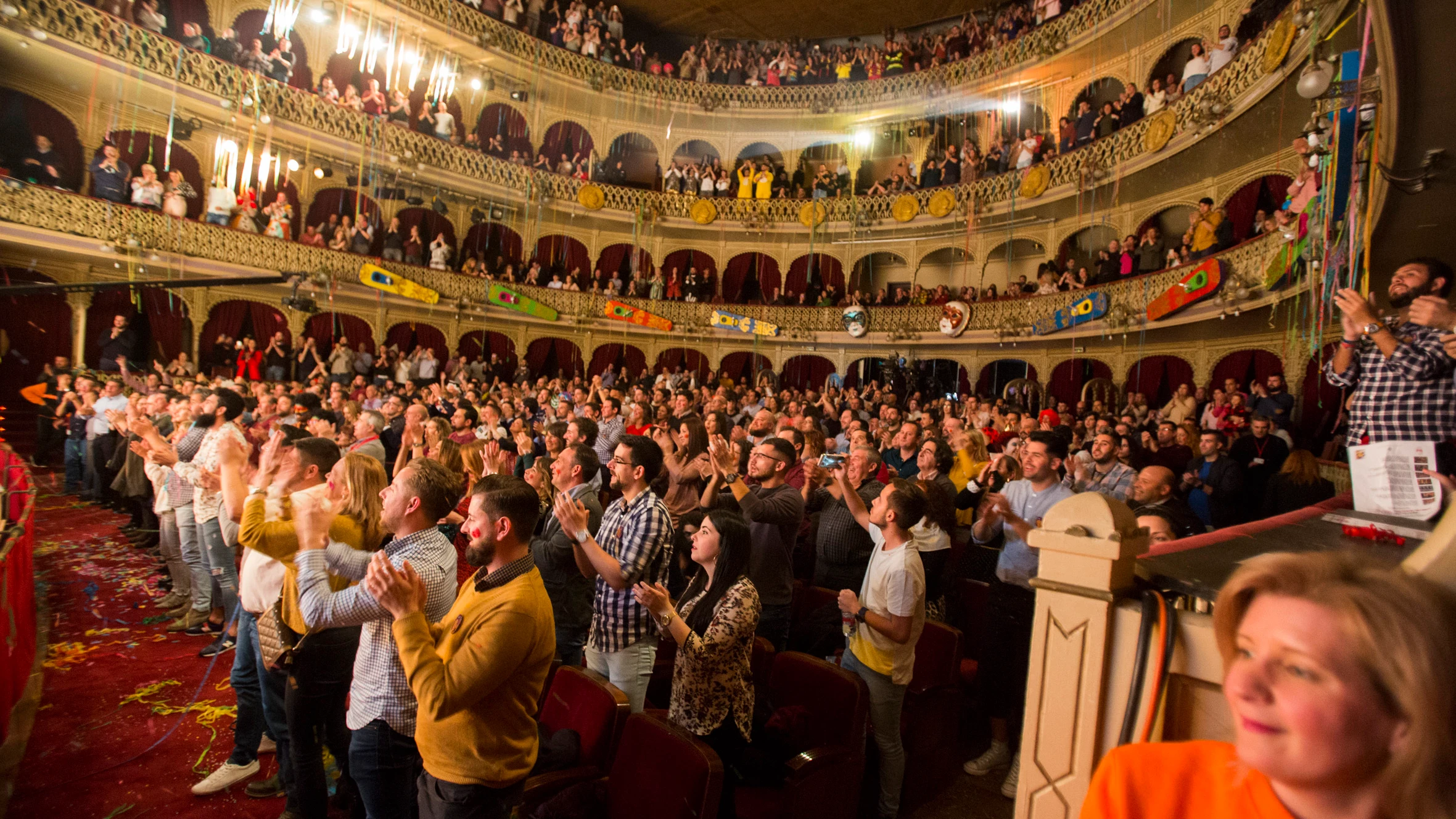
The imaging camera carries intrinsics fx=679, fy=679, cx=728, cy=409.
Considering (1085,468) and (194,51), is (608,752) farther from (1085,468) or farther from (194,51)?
(194,51)

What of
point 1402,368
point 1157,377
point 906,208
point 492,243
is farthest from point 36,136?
point 1157,377

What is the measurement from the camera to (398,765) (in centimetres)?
204

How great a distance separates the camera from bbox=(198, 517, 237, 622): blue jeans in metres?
3.93

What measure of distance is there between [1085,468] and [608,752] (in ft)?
13.2

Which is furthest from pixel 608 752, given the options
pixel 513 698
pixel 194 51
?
pixel 194 51

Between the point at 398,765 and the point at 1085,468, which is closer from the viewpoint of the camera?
the point at 398,765

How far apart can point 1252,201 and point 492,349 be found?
16.1 meters

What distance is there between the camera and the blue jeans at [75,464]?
8750 millimetres

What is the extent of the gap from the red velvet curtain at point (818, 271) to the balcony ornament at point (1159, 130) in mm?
8054

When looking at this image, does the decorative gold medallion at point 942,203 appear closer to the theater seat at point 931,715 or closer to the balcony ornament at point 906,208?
the balcony ornament at point 906,208

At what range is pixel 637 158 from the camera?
19875 millimetres

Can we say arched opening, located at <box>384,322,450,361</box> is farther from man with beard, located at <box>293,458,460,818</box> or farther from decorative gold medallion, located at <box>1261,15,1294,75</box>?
decorative gold medallion, located at <box>1261,15,1294,75</box>

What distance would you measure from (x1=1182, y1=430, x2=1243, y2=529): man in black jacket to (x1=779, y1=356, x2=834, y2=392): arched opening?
1304cm

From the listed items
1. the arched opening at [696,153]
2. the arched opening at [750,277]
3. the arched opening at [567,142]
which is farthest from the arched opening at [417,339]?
the arched opening at [696,153]
